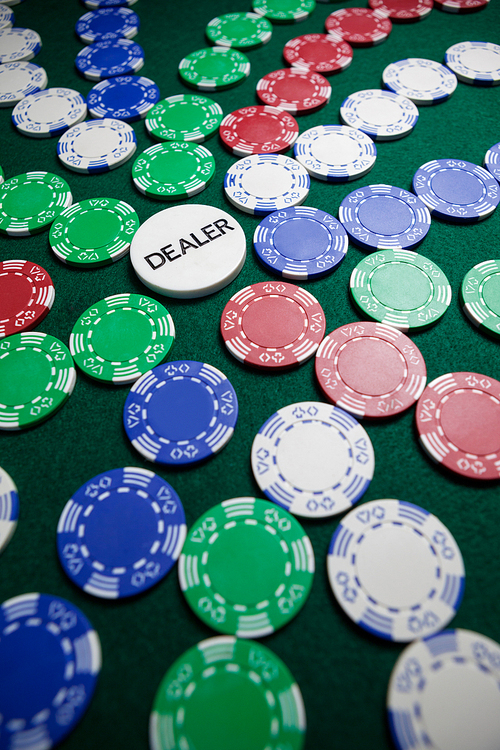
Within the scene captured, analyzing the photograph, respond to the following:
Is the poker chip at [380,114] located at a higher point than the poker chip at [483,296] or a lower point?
higher

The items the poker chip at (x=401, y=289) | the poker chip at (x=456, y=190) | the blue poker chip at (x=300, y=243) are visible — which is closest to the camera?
the poker chip at (x=401, y=289)

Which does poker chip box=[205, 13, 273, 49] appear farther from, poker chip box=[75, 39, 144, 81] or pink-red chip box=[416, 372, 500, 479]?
pink-red chip box=[416, 372, 500, 479]

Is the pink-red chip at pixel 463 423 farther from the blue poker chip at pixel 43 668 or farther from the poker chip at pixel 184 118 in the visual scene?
the poker chip at pixel 184 118

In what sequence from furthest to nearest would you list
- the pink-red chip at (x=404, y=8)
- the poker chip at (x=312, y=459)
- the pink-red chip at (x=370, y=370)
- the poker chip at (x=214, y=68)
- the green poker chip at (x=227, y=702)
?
the pink-red chip at (x=404, y=8)
the poker chip at (x=214, y=68)
the pink-red chip at (x=370, y=370)
the poker chip at (x=312, y=459)
the green poker chip at (x=227, y=702)

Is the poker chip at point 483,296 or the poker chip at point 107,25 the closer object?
the poker chip at point 483,296

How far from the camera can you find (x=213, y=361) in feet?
4.73

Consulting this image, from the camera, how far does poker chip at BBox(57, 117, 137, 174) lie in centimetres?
187

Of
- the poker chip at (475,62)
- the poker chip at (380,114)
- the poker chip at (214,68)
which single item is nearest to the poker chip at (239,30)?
the poker chip at (214,68)

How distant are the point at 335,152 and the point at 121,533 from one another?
5.00ft

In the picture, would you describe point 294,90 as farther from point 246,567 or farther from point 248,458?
point 246,567

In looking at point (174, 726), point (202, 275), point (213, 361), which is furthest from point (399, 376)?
point (174, 726)

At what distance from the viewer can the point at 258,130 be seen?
75.5 inches

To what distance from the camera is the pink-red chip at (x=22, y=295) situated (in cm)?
150

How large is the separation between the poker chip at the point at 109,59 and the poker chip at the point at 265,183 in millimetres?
880
